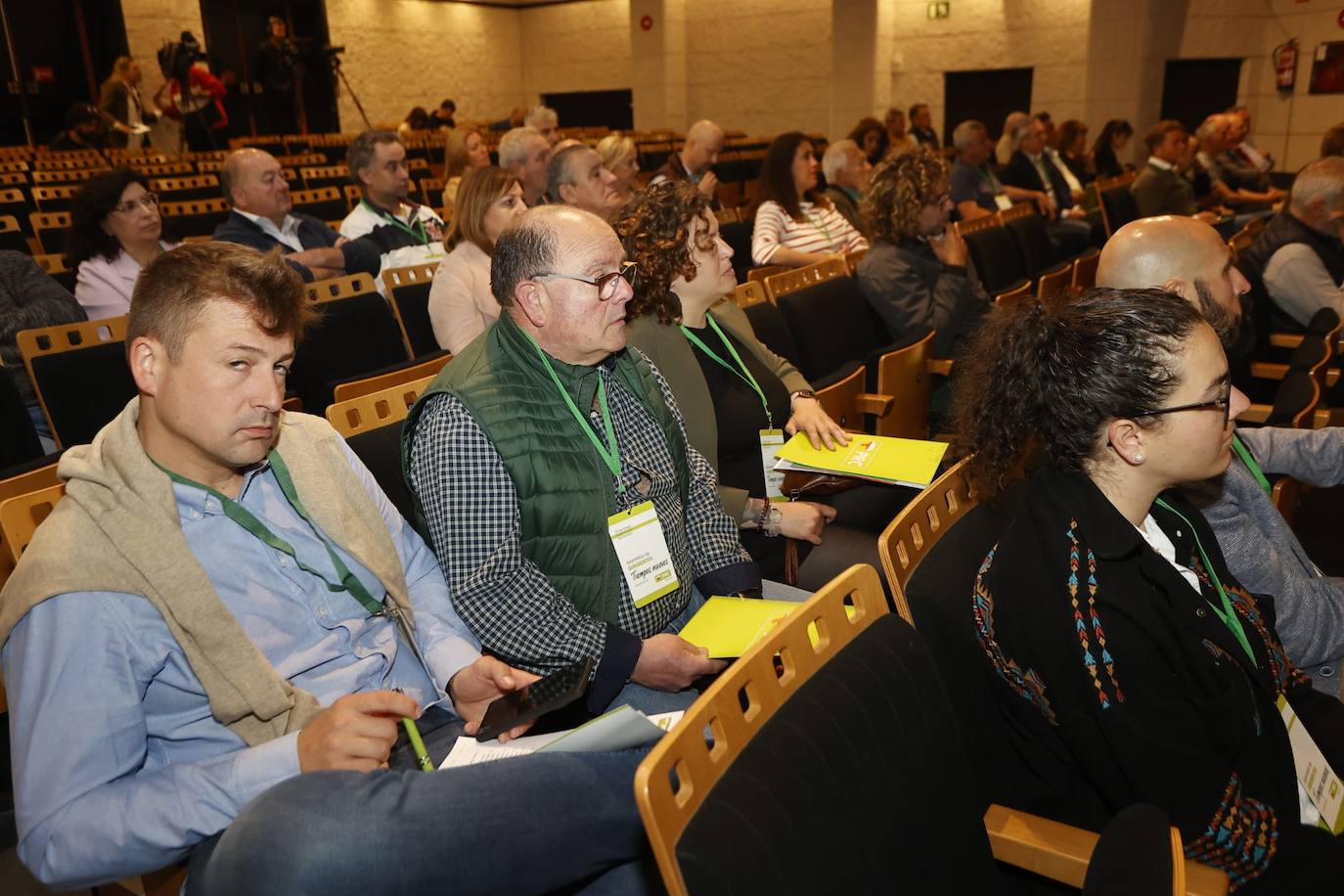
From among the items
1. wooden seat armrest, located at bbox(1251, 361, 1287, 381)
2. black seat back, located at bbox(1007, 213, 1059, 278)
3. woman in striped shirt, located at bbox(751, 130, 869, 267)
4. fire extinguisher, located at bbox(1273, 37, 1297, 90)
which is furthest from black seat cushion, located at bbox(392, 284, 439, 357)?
fire extinguisher, located at bbox(1273, 37, 1297, 90)

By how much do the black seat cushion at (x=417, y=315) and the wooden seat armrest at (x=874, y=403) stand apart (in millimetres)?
1735

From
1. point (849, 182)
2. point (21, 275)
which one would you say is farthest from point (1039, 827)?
point (849, 182)

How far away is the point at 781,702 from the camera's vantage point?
102cm

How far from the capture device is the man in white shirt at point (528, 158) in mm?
5066

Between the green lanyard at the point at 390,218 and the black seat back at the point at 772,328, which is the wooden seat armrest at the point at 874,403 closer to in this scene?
the black seat back at the point at 772,328

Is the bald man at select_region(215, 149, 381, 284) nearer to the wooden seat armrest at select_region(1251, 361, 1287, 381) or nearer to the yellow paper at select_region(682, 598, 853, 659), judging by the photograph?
the yellow paper at select_region(682, 598, 853, 659)

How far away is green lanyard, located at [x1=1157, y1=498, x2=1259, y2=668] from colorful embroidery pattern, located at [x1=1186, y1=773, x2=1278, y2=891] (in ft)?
0.74

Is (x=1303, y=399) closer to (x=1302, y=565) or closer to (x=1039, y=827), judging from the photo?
(x=1302, y=565)

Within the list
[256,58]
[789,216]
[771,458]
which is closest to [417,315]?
[771,458]

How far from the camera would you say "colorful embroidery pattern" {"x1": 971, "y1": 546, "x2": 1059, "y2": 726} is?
140cm

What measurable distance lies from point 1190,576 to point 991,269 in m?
4.03

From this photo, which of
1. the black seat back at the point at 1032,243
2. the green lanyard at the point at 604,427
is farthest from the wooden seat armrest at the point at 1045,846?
the black seat back at the point at 1032,243

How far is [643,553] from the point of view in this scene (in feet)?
6.08

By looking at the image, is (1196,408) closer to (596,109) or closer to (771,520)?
(771,520)
